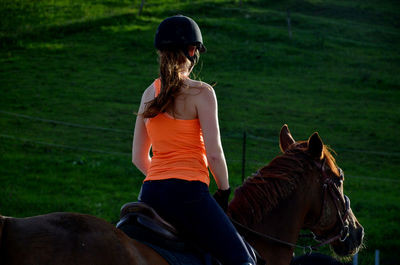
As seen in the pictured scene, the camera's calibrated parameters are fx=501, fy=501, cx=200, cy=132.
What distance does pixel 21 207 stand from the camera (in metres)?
11.1

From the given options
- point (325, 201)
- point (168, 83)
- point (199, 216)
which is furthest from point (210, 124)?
point (325, 201)

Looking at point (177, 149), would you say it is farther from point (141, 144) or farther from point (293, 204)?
point (293, 204)

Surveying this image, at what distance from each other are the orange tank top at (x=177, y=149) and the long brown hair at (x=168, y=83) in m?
0.07

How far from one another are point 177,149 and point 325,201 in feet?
4.61

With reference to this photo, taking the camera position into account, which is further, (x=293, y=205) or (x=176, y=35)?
(x=293, y=205)

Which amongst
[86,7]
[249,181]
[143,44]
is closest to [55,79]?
[143,44]

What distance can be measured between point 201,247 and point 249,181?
76cm

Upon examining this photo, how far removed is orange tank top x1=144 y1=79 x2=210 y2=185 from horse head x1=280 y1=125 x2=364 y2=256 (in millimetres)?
991

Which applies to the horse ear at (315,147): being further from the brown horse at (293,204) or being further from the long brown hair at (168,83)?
the long brown hair at (168,83)

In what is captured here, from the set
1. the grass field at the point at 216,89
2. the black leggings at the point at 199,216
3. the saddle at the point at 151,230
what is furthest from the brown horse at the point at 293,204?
the grass field at the point at 216,89

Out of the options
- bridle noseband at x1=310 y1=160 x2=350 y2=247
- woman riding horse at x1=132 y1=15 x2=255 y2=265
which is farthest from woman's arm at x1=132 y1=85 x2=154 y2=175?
bridle noseband at x1=310 y1=160 x2=350 y2=247

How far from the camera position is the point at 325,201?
391cm

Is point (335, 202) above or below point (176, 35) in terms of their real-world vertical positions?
below

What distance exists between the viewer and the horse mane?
12.1 feet
